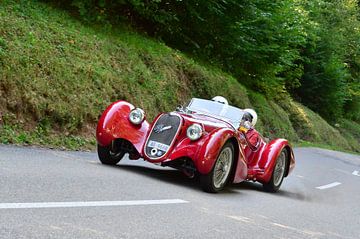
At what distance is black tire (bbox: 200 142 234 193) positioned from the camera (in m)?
7.72

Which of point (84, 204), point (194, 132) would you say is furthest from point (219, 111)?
point (84, 204)

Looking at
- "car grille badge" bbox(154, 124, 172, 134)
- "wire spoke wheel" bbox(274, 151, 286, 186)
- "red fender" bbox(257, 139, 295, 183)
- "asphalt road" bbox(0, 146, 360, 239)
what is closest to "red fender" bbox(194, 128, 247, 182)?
"asphalt road" bbox(0, 146, 360, 239)

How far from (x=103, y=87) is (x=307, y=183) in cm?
549

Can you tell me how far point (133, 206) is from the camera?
5.78m

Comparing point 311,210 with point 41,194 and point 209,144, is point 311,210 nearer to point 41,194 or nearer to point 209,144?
point 209,144

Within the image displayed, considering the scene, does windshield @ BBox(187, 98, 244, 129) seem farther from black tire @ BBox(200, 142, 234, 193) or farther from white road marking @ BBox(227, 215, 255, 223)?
white road marking @ BBox(227, 215, 255, 223)

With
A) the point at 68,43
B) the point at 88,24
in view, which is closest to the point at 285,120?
the point at 88,24

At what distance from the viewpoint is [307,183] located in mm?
12766

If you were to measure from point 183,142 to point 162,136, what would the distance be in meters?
0.35

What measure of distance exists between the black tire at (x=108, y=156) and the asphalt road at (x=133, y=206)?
0.71 feet

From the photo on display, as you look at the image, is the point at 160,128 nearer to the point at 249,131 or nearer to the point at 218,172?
the point at 218,172

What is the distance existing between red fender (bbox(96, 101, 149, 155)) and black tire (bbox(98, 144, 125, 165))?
0.19m

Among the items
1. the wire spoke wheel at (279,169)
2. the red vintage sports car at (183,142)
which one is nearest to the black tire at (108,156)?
the red vintage sports car at (183,142)

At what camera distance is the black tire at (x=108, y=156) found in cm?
855
